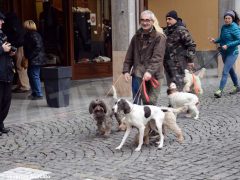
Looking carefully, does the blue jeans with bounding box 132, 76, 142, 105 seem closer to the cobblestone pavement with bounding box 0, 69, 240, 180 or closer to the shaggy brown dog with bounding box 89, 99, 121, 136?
the shaggy brown dog with bounding box 89, 99, 121, 136

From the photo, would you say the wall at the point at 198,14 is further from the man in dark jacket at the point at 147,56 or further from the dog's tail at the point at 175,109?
the man in dark jacket at the point at 147,56

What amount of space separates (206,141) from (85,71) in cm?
829

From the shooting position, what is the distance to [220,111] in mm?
9391

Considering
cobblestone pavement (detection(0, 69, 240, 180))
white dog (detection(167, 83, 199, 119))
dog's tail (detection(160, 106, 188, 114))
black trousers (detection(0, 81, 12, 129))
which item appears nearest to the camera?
cobblestone pavement (detection(0, 69, 240, 180))

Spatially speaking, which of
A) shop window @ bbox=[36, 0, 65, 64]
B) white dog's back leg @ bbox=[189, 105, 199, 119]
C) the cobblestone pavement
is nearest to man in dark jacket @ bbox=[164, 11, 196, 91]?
white dog's back leg @ bbox=[189, 105, 199, 119]

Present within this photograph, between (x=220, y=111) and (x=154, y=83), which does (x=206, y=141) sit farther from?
(x=220, y=111)

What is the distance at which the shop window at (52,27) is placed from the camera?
14406mm

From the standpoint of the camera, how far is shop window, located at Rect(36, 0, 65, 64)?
14.4 m

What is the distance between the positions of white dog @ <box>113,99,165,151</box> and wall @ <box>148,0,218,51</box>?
1073 centimetres

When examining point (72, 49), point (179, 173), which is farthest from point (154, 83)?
point (72, 49)

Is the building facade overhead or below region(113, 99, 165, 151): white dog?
overhead

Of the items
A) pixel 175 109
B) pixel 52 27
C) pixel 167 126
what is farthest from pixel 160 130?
pixel 52 27

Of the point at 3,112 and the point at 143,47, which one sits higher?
the point at 143,47

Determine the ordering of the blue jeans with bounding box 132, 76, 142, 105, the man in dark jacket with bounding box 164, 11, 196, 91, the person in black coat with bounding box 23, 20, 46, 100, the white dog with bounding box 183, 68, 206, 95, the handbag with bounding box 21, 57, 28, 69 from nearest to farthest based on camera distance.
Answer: the blue jeans with bounding box 132, 76, 142, 105, the man in dark jacket with bounding box 164, 11, 196, 91, the white dog with bounding box 183, 68, 206, 95, the person in black coat with bounding box 23, 20, 46, 100, the handbag with bounding box 21, 57, 28, 69
